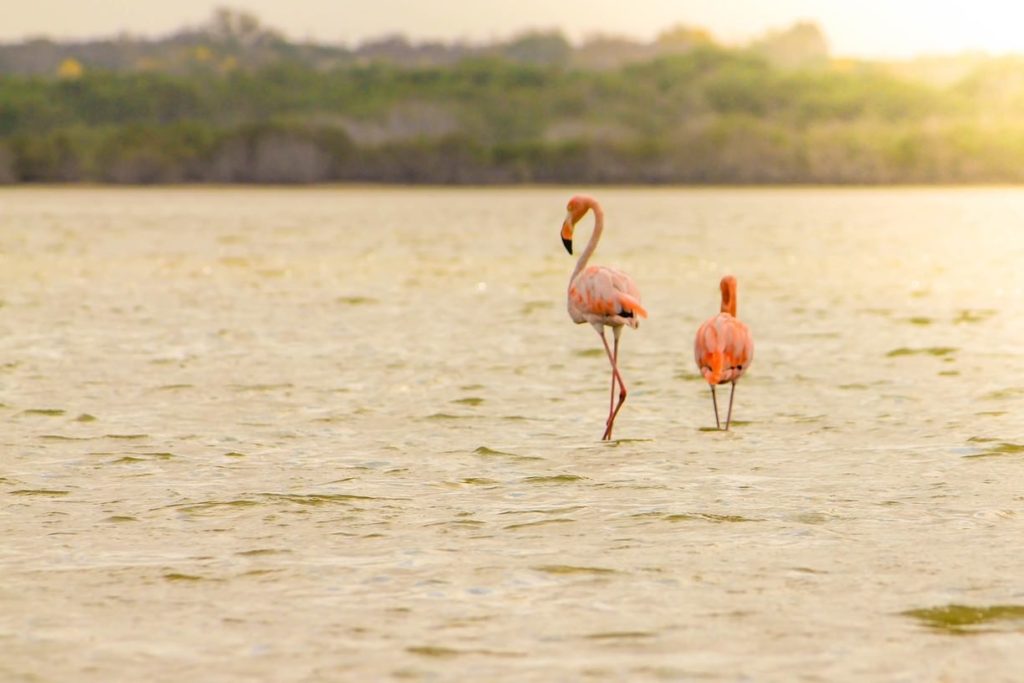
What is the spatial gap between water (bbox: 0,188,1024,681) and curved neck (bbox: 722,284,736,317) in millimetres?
733

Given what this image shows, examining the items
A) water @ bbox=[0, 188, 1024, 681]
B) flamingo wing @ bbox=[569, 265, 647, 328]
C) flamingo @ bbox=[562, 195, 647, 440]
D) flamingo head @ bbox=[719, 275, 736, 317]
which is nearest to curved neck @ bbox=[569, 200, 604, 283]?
flamingo @ bbox=[562, 195, 647, 440]

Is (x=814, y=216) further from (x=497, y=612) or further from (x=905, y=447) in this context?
(x=497, y=612)

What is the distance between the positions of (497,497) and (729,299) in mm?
2914

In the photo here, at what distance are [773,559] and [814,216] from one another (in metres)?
56.4

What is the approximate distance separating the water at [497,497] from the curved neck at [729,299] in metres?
0.73

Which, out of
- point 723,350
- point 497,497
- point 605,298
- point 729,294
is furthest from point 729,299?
point 497,497

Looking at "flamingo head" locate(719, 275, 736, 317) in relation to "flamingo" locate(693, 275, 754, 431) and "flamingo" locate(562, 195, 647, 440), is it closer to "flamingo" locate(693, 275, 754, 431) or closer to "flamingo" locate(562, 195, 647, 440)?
"flamingo" locate(693, 275, 754, 431)

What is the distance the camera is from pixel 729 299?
10766mm

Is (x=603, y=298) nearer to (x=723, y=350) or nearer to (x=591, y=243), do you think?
(x=591, y=243)

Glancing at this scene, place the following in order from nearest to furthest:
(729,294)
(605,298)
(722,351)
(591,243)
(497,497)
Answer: (497,497) → (722,351) → (605,298) → (729,294) → (591,243)

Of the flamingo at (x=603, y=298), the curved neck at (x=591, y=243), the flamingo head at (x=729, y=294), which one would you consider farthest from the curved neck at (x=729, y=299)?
the curved neck at (x=591, y=243)

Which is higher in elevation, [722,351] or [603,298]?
[603,298]

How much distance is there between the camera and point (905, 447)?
9.90m

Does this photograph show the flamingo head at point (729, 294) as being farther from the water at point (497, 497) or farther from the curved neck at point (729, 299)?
the water at point (497, 497)
